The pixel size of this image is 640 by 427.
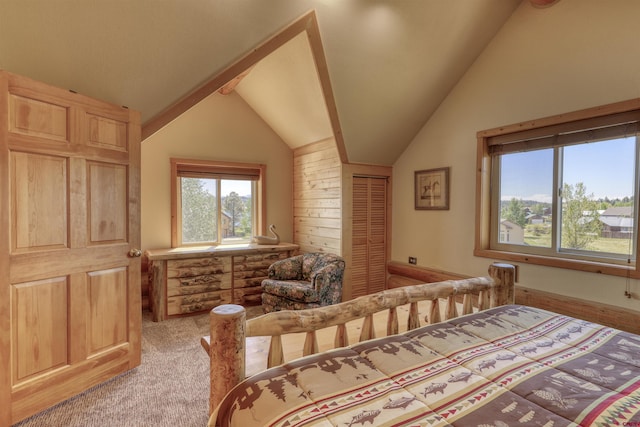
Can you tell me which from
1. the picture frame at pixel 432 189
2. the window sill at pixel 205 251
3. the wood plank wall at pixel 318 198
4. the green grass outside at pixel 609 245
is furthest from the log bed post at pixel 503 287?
the window sill at pixel 205 251

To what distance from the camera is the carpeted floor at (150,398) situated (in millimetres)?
1868

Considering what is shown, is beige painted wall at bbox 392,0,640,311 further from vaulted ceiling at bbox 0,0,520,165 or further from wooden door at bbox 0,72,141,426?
wooden door at bbox 0,72,141,426

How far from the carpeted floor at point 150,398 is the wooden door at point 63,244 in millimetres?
89

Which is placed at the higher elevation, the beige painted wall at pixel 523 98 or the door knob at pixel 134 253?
the beige painted wall at pixel 523 98

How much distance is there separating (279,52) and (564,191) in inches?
120

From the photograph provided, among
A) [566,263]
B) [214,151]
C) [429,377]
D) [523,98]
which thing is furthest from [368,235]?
[429,377]

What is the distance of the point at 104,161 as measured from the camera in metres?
2.18

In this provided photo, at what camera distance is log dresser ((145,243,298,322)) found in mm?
3535

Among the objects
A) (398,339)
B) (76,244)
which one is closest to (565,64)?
(398,339)

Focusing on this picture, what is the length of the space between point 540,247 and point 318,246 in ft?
8.21

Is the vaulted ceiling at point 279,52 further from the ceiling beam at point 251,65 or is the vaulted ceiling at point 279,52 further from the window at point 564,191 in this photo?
the window at point 564,191

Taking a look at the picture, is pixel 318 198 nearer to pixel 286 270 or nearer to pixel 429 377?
pixel 286 270

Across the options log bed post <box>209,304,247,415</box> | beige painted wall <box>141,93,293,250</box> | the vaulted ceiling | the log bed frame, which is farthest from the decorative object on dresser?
log bed post <box>209,304,247,415</box>

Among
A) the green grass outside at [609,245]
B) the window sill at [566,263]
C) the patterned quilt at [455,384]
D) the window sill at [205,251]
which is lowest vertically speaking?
the patterned quilt at [455,384]
